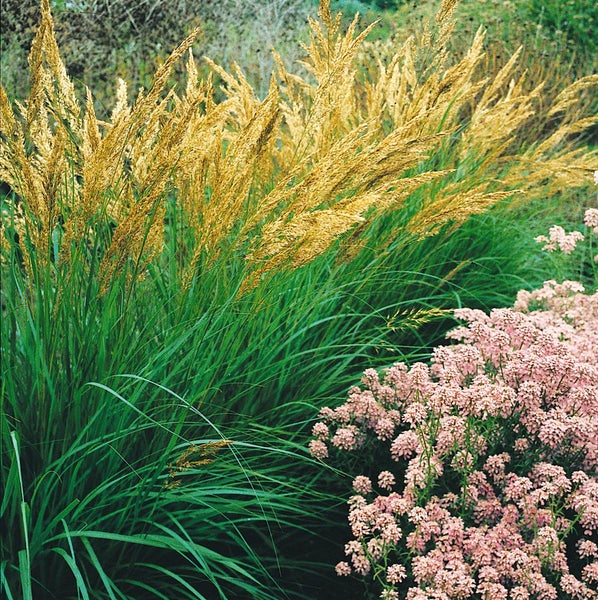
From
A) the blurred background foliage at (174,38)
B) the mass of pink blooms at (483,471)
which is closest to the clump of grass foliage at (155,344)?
the mass of pink blooms at (483,471)

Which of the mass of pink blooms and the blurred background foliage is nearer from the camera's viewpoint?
the mass of pink blooms

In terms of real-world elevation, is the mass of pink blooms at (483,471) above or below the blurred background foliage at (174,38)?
below

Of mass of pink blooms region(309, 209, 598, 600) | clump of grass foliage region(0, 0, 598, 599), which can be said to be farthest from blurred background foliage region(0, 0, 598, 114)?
mass of pink blooms region(309, 209, 598, 600)

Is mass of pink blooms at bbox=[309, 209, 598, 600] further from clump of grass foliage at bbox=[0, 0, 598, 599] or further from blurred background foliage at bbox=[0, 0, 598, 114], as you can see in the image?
blurred background foliage at bbox=[0, 0, 598, 114]

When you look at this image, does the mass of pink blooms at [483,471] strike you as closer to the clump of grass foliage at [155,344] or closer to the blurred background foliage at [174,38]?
the clump of grass foliage at [155,344]

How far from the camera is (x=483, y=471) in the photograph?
215 centimetres

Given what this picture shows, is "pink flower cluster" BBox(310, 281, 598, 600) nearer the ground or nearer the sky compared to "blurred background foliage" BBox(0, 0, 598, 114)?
nearer the ground

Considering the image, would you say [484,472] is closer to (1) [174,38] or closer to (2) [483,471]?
(2) [483,471]

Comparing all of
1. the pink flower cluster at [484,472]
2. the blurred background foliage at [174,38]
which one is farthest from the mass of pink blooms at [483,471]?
the blurred background foliage at [174,38]

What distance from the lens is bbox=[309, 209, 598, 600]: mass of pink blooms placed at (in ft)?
6.03

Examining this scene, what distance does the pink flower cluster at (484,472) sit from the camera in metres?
1.84

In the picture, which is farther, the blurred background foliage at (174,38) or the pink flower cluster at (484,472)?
the blurred background foliage at (174,38)

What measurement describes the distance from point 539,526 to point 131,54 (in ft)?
18.0

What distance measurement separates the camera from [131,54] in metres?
6.50
